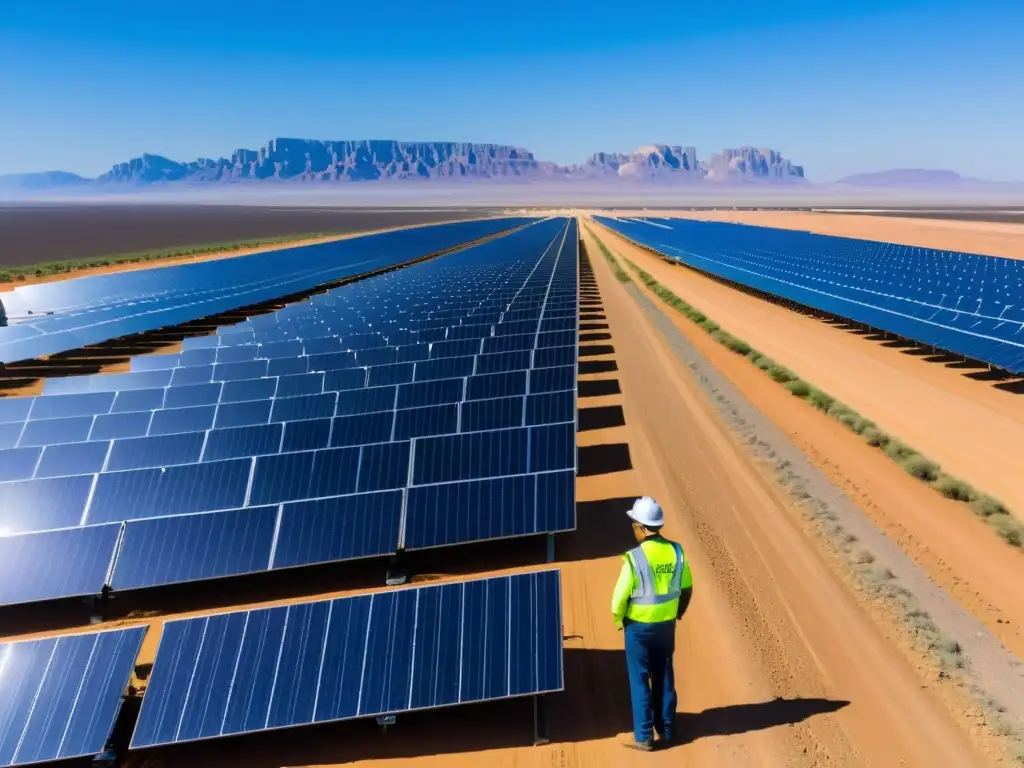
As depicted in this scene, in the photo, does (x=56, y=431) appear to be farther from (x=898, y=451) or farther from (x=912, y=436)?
(x=912, y=436)

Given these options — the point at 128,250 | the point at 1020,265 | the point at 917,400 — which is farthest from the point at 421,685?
the point at 128,250

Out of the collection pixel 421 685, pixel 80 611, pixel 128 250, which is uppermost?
pixel 421 685

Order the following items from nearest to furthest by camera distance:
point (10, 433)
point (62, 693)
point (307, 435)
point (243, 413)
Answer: point (62, 693), point (307, 435), point (10, 433), point (243, 413)

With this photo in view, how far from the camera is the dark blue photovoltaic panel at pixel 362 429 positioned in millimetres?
11938

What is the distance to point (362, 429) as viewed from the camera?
479 inches

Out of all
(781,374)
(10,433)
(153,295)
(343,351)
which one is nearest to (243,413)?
(10,433)

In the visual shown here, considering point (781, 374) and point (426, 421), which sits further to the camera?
point (781, 374)

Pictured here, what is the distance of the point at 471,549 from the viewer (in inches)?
388

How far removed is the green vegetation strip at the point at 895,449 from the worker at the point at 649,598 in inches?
275

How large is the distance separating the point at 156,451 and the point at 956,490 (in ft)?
45.0

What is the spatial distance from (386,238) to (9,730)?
76.1m

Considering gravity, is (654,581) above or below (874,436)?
above

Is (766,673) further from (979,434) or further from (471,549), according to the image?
(979,434)

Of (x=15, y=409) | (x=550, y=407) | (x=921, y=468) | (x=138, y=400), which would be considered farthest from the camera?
(x=138, y=400)
